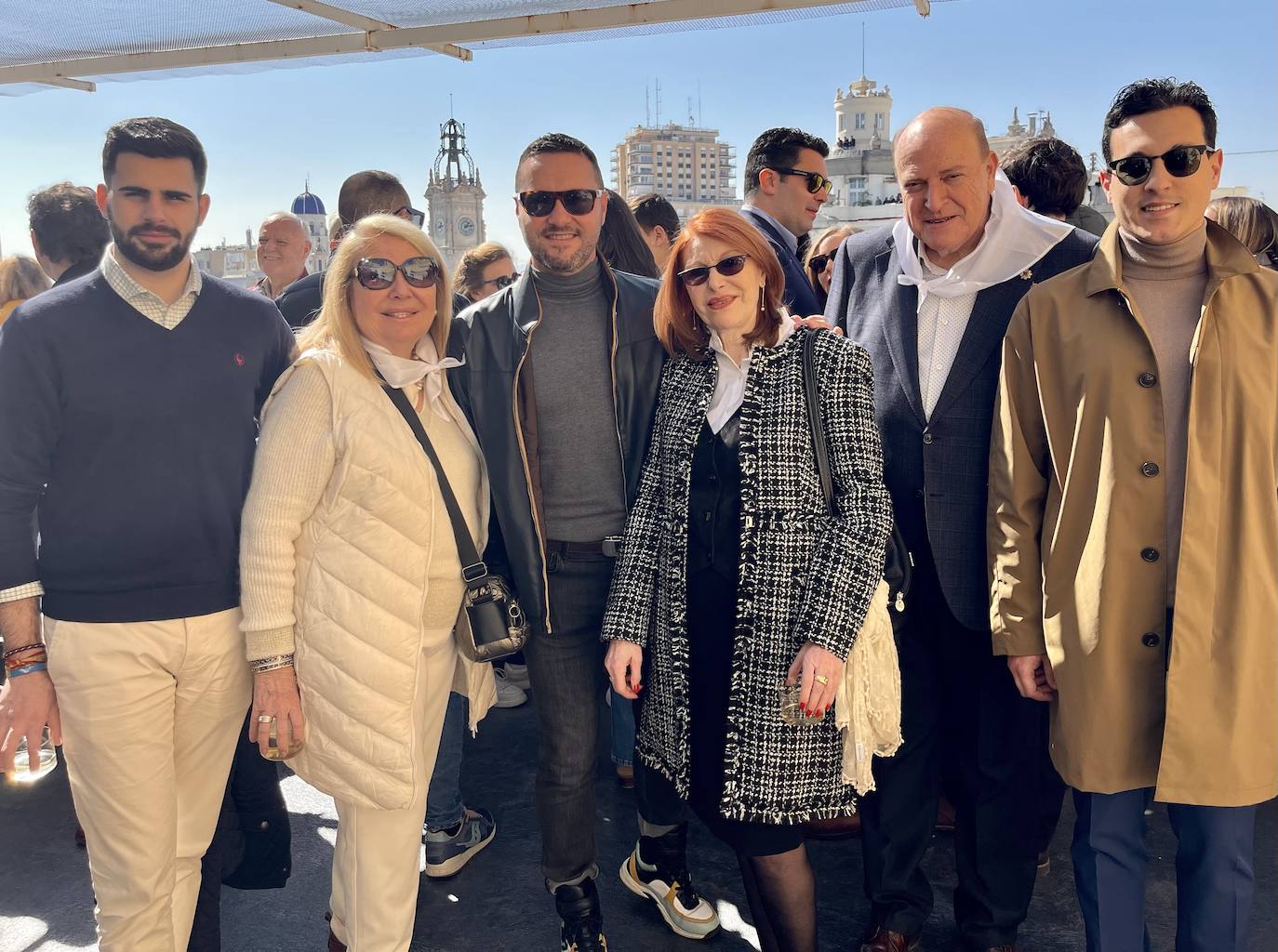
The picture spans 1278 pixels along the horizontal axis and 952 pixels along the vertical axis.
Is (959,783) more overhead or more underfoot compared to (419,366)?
more underfoot

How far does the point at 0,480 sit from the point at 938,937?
8.97 ft

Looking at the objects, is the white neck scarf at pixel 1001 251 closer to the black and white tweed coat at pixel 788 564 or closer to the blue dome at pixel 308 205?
the black and white tweed coat at pixel 788 564

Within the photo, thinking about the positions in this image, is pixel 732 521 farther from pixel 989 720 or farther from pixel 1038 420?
pixel 989 720

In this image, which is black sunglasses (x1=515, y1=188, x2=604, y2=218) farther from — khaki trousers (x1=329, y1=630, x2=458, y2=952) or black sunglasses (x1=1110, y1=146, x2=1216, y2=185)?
black sunglasses (x1=1110, y1=146, x2=1216, y2=185)

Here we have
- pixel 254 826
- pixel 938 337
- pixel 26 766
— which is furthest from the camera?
pixel 26 766

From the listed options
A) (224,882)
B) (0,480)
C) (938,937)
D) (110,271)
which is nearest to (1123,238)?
(938,937)

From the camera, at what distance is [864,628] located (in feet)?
7.36

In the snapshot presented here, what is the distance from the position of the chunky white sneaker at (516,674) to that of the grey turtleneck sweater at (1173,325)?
11.5ft

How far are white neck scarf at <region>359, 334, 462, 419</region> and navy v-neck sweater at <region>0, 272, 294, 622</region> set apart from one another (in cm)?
37

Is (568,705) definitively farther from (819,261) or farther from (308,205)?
(308,205)

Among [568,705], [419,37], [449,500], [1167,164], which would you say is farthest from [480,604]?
[419,37]

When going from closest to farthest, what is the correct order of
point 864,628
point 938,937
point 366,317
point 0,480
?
point 0,480, point 864,628, point 366,317, point 938,937

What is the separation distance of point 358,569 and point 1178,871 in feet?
6.79

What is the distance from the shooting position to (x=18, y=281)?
15.2 ft
